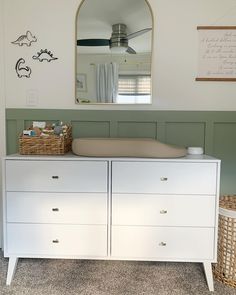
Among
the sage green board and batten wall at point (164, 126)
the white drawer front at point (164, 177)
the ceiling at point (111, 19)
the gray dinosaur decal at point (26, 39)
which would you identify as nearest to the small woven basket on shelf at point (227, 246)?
the white drawer front at point (164, 177)

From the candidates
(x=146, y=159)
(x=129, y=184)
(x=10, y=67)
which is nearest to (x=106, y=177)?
(x=129, y=184)

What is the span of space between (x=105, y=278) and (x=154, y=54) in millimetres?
1601

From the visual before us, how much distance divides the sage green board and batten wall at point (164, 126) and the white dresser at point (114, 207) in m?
0.47

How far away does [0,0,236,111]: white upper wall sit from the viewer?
203 centimetres

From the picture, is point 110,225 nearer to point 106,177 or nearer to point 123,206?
point 123,206

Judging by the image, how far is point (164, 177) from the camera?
1.65 m

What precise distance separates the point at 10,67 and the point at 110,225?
54.8 inches

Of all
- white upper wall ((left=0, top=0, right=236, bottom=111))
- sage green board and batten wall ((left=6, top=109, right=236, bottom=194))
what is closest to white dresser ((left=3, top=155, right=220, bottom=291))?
sage green board and batten wall ((left=6, top=109, right=236, bottom=194))

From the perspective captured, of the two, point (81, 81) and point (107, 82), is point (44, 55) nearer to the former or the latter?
point (81, 81)

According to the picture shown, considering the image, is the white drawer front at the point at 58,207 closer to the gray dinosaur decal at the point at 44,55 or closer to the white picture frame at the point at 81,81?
the white picture frame at the point at 81,81

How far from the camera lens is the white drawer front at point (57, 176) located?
5.45 ft

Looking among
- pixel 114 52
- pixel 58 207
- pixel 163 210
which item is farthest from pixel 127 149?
pixel 114 52

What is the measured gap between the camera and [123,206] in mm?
1668

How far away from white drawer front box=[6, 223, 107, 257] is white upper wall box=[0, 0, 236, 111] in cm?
91
